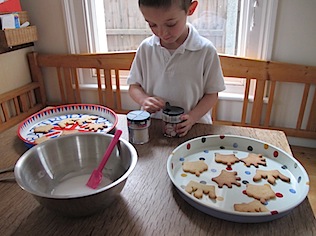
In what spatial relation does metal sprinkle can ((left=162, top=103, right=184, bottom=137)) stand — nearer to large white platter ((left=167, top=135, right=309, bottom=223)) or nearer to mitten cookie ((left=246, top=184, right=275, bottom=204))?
large white platter ((left=167, top=135, right=309, bottom=223))

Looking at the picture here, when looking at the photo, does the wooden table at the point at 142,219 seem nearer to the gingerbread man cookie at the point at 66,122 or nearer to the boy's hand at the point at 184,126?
the boy's hand at the point at 184,126

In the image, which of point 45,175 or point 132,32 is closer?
point 45,175

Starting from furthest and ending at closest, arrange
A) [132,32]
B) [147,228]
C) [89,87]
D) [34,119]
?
[89,87] < [132,32] < [34,119] < [147,228]

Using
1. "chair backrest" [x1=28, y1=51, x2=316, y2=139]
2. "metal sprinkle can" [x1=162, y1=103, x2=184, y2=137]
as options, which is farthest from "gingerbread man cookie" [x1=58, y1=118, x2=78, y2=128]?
"chair backrest" [x1=28, y1=51, x2=316, y2=139]

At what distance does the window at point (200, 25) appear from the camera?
143cm

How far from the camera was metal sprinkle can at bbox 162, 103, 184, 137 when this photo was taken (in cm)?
73

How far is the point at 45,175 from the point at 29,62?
1.38m

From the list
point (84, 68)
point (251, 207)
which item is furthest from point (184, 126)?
point (84, 68)

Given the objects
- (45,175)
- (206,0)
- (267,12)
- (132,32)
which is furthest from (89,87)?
(45,175)

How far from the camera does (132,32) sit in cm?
167

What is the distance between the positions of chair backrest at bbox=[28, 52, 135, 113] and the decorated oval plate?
2.29 ft

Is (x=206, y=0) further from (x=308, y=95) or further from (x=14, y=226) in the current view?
(x=14, y=226)

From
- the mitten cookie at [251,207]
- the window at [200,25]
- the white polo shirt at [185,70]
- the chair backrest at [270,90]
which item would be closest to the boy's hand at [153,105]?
the white polo shirt at [185,70]

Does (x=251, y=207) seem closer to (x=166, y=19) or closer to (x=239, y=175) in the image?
(x=239, y=175)
